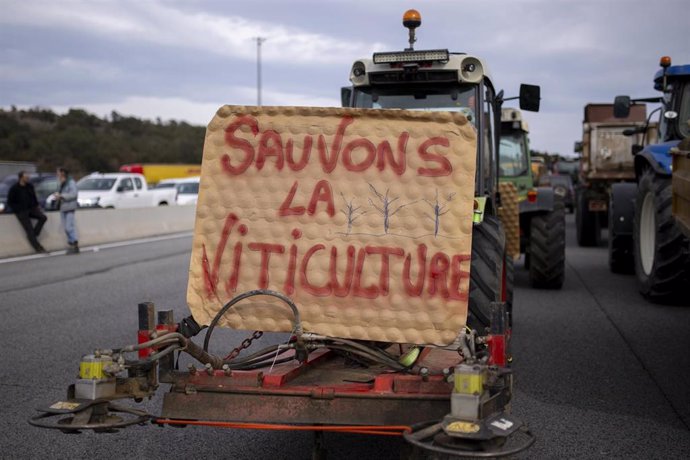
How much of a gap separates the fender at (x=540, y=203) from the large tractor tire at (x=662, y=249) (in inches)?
50.0

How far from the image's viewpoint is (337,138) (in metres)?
4.70

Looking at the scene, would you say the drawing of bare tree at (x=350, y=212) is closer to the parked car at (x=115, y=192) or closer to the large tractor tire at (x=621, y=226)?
the large tractor tire at (x=621, y=226)

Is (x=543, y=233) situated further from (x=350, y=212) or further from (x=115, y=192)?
(x=115, y=192)

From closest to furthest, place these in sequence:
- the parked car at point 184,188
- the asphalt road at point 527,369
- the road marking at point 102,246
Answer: the asphalt road at point 527,369 < the road marking at point 102,246 < the parked car at point 184,188

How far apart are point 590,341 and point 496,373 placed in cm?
526

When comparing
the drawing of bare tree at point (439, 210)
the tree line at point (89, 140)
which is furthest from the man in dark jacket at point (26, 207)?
the tree line at point (89, 140)

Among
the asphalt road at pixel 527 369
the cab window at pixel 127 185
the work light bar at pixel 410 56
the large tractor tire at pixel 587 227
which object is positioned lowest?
the asphalt road at pixel 527 369

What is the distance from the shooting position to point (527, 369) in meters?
7.76

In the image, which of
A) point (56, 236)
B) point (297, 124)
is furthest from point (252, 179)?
point (56, 236)

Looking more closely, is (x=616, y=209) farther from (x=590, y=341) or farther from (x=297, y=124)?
(x=297, y=124)

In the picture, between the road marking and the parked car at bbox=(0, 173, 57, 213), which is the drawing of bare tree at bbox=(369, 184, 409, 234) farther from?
the parked car at bbox=(0, 173, 57, 213)

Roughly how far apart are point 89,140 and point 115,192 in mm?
51638

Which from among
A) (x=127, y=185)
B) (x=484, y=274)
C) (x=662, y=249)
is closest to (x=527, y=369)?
(x=484, y=274)

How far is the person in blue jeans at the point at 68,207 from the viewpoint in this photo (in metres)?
20.5
